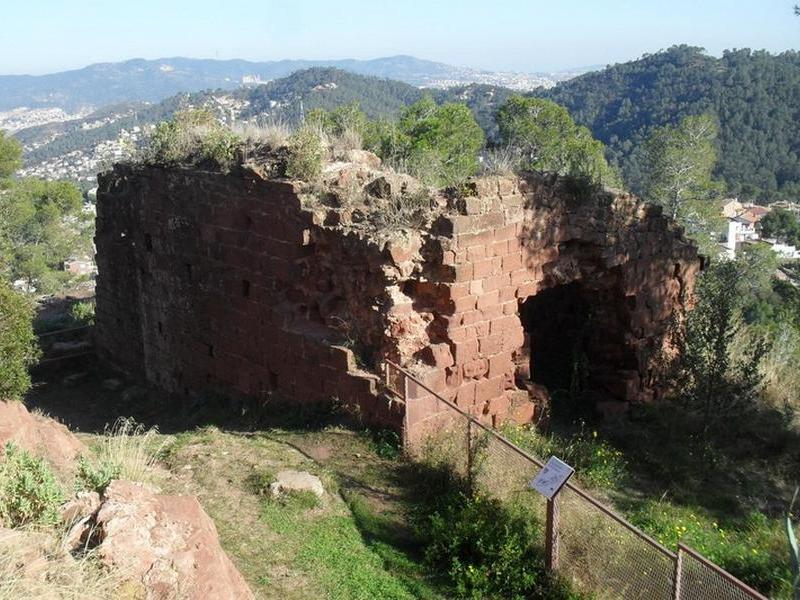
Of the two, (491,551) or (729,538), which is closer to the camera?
(491,551)

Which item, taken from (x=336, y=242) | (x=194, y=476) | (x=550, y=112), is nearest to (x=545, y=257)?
(x=336, y=242)

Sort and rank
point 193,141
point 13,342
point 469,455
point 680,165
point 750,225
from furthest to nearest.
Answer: point 750,225
point 680,165
point 193,141
point 13,342
point 469,455

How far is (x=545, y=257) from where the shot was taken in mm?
9727

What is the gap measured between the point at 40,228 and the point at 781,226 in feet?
157

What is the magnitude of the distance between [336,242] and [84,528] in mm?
5389

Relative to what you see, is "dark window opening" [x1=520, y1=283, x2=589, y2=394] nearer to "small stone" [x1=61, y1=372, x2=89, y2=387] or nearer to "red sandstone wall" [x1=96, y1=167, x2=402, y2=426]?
Answer: "red sandstone wall" [x1=96, y1=167, x2=402, y2=426]

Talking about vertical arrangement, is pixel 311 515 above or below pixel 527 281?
below

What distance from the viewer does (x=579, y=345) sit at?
11523mm

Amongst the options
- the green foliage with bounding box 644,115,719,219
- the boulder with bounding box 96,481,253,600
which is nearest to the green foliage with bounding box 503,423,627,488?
the boulder with bounding box 96,481,253,600

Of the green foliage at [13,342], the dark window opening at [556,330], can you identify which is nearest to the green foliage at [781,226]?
the dark window opening at [556,330]

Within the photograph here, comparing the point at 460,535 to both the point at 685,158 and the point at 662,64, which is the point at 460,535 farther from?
the point at 662,64

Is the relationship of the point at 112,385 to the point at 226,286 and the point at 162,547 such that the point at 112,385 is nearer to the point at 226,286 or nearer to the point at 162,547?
the point at 226,286

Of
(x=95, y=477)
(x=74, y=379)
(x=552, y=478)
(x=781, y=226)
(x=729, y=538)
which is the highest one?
(x=95, y=477)

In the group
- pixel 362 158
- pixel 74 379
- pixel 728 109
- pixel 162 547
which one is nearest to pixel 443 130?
pixel 74 379
